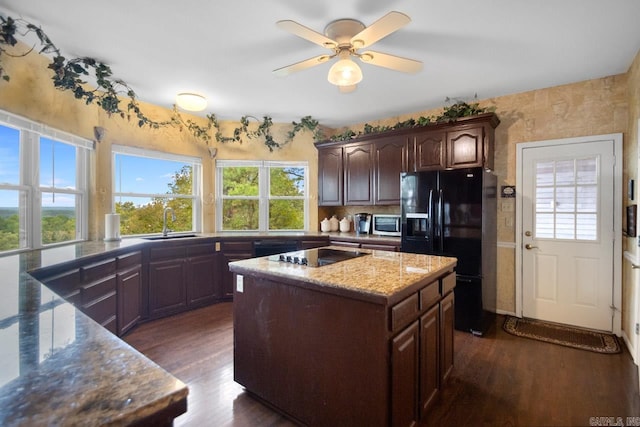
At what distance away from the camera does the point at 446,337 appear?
2.10 meters

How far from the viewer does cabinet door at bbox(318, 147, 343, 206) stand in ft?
15.0

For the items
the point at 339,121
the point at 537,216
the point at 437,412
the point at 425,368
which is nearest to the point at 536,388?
the point at 437,412

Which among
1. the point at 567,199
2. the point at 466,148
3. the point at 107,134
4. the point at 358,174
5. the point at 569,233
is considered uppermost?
the point at 107,134

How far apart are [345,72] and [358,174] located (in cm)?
236

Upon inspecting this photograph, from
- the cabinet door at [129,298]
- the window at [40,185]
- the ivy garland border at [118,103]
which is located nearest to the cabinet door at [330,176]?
the ivy garland border at [118,103]

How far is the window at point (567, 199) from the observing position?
10.0 feet

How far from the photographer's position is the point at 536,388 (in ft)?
6.93

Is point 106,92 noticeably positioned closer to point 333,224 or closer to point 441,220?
point 333,224

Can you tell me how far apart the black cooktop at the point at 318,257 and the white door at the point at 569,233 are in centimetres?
222

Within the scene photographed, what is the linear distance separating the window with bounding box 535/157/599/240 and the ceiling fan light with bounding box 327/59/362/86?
8.22 ft

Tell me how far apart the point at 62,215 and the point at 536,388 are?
4363mm

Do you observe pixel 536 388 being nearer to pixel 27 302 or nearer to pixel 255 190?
pixel 27 302

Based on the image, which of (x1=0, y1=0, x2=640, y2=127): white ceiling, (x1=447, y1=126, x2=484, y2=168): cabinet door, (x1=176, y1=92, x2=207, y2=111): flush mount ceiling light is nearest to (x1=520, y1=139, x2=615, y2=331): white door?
(x1=447, y1=126, x2=484, y2=168): cabinet door

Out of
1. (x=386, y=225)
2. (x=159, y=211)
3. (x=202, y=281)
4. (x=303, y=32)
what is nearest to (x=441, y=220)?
(x=386, y=225)
